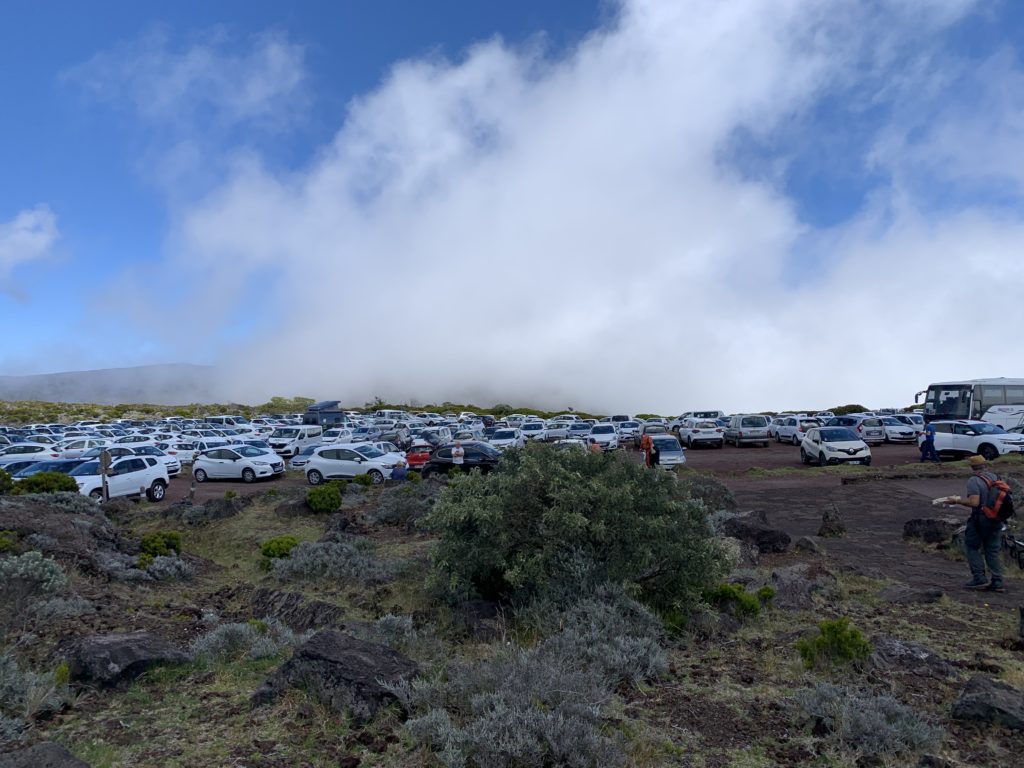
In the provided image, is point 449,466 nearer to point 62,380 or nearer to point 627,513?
point 627,513

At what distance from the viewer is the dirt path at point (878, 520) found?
29.4 ft

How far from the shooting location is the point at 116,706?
4945 millimetres

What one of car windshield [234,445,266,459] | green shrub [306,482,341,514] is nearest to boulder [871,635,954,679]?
green shrub [306,482,341,514]

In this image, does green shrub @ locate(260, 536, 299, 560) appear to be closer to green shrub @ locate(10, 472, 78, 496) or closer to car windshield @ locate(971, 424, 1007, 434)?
green shrub @ locate(10, 472, 78, 496)

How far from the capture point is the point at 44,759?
354 cm

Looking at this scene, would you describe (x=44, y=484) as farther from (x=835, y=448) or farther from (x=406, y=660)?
(x=835, y=448)

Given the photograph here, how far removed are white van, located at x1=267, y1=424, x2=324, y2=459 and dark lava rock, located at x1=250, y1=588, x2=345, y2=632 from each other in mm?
26721

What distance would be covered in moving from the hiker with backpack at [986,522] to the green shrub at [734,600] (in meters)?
3.14

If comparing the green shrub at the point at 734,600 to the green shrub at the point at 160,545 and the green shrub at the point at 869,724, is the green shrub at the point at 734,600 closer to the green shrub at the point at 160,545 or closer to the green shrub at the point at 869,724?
the green shrub at the point at 869,724

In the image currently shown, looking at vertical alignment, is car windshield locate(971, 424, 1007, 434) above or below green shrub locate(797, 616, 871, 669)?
above

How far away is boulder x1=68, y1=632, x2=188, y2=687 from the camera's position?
5.27 m

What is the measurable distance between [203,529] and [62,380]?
168m

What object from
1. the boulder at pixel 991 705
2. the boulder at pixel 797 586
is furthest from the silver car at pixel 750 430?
the boulder at pixel 991 705

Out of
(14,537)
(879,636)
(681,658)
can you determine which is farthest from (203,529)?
(879,636)
